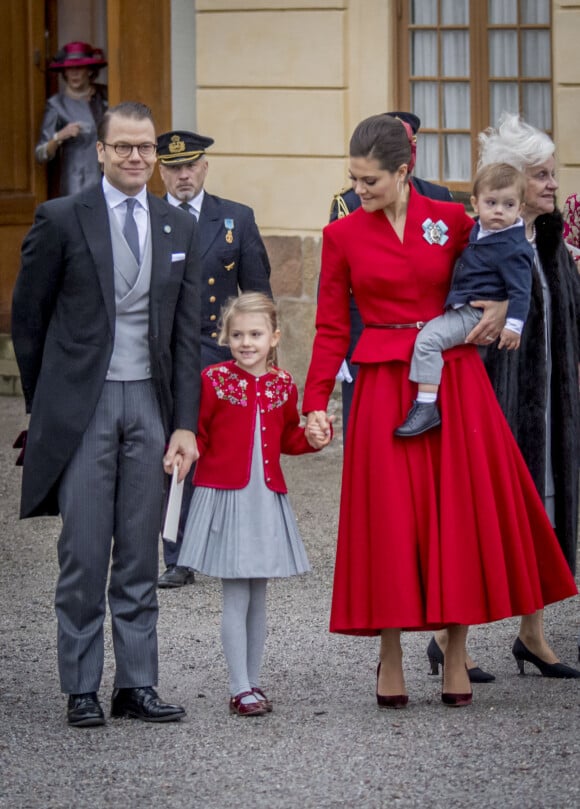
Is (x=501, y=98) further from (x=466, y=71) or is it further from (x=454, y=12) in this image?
(x=454, y=12)

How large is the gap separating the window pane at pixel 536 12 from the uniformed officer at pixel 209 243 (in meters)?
4.47

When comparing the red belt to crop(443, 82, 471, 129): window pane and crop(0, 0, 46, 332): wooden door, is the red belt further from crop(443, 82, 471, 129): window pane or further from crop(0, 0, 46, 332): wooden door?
crop(0, 0, 46, 332): wooden door

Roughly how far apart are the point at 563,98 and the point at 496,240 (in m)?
6.01

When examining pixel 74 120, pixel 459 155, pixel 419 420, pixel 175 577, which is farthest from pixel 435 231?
pixel 74 120

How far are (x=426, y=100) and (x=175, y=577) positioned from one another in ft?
17.6

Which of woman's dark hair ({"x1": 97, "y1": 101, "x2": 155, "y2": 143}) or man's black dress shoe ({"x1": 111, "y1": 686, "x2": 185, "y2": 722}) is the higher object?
woman's dark hair ({"x1": 97, "y1": 101, "x2": 155, "y2": 143})

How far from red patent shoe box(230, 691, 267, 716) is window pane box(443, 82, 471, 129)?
705 cm

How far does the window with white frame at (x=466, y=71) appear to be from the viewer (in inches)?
455

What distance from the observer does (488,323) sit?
5.49 meters

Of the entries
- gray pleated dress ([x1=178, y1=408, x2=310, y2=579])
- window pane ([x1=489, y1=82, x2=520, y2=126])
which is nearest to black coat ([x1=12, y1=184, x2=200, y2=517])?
gray pleated dress ([x1=178, y1=408, x2=310, y2=579])

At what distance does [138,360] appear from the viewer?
5441mm

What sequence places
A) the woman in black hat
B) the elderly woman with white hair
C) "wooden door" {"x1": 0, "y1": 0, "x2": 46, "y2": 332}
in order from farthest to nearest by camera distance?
"wooden door" {"x1": 0, "y1": 0, "x2": 46, "y2": 332} < the woman in black hat < the elderly woman with white hair

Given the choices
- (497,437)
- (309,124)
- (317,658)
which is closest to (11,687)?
(317,658)

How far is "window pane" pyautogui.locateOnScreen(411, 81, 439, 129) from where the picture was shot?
11.8m
